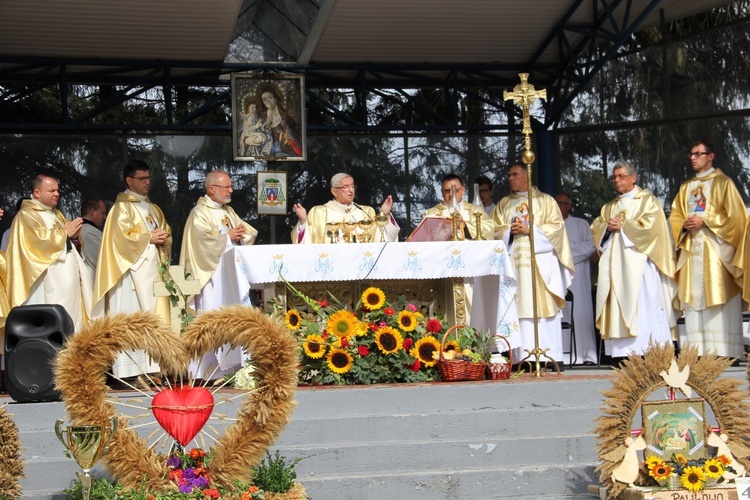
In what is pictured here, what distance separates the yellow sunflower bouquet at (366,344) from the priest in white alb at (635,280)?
91.0 inches

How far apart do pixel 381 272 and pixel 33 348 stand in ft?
8.86

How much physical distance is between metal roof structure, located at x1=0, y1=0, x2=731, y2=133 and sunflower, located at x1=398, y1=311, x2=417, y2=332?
449 cm

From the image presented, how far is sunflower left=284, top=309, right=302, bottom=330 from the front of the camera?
28.1 feet

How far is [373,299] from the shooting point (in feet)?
28.3

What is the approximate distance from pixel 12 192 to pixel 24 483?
7.68m

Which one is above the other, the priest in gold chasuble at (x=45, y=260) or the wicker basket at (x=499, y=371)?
the priest in gold chasuble at (x=45, y=260)

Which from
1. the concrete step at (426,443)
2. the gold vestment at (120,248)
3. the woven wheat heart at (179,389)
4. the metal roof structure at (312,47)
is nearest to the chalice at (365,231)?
the gold vestment at (120,248)

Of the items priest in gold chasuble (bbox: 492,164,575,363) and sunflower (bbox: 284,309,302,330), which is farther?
priest in gold chasuble (bbox: 492,164,575,363)

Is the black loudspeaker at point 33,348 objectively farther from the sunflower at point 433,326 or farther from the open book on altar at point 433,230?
the open book on altar at point 433,230

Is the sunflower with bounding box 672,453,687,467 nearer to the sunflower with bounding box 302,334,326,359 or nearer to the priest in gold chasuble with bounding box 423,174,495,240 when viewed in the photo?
the sunflower with bounding box 302,334,326,359

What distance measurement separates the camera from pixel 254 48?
1360 cm

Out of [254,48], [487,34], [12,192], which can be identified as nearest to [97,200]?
[12,192]

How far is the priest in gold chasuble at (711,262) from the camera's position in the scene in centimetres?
982

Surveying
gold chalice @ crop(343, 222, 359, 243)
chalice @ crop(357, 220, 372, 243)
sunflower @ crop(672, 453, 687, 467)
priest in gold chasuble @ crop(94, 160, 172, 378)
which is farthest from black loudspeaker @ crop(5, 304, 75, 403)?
sunflower @ crop(672, 453, 687, 467)
